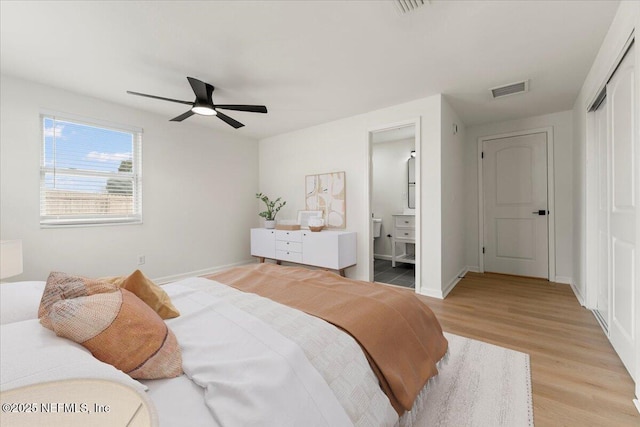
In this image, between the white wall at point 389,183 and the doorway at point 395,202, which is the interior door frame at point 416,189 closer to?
the doorway at point 395,202

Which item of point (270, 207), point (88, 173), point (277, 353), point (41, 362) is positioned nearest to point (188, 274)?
point (270, 207)

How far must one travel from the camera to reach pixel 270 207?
493 centimetres

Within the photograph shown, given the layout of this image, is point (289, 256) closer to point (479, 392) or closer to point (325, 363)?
point (479, 392)

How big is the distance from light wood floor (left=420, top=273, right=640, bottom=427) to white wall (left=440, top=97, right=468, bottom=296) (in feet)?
1.14

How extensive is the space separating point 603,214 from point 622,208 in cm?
65

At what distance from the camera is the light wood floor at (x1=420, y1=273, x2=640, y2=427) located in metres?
1.48

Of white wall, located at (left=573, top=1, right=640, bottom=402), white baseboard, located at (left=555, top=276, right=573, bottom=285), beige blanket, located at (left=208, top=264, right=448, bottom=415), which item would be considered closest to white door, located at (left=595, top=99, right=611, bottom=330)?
white wall, located at (left=573, top=1, right=640, bottom=402)

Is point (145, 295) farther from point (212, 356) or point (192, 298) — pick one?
point (212, 356)

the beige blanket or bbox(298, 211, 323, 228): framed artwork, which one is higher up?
bbox(298, 211, 323, 228): framed artwork

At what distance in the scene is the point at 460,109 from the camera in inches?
150

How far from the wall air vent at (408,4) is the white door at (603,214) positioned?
1932mm

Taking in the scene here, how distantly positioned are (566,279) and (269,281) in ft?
14.2

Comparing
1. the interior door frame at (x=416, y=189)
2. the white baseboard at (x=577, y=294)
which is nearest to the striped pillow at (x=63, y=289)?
the interior door frame at (x=416, y=189)

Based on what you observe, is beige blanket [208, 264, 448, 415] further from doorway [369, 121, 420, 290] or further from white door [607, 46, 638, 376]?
doorway [369, 121, 420, 290]
